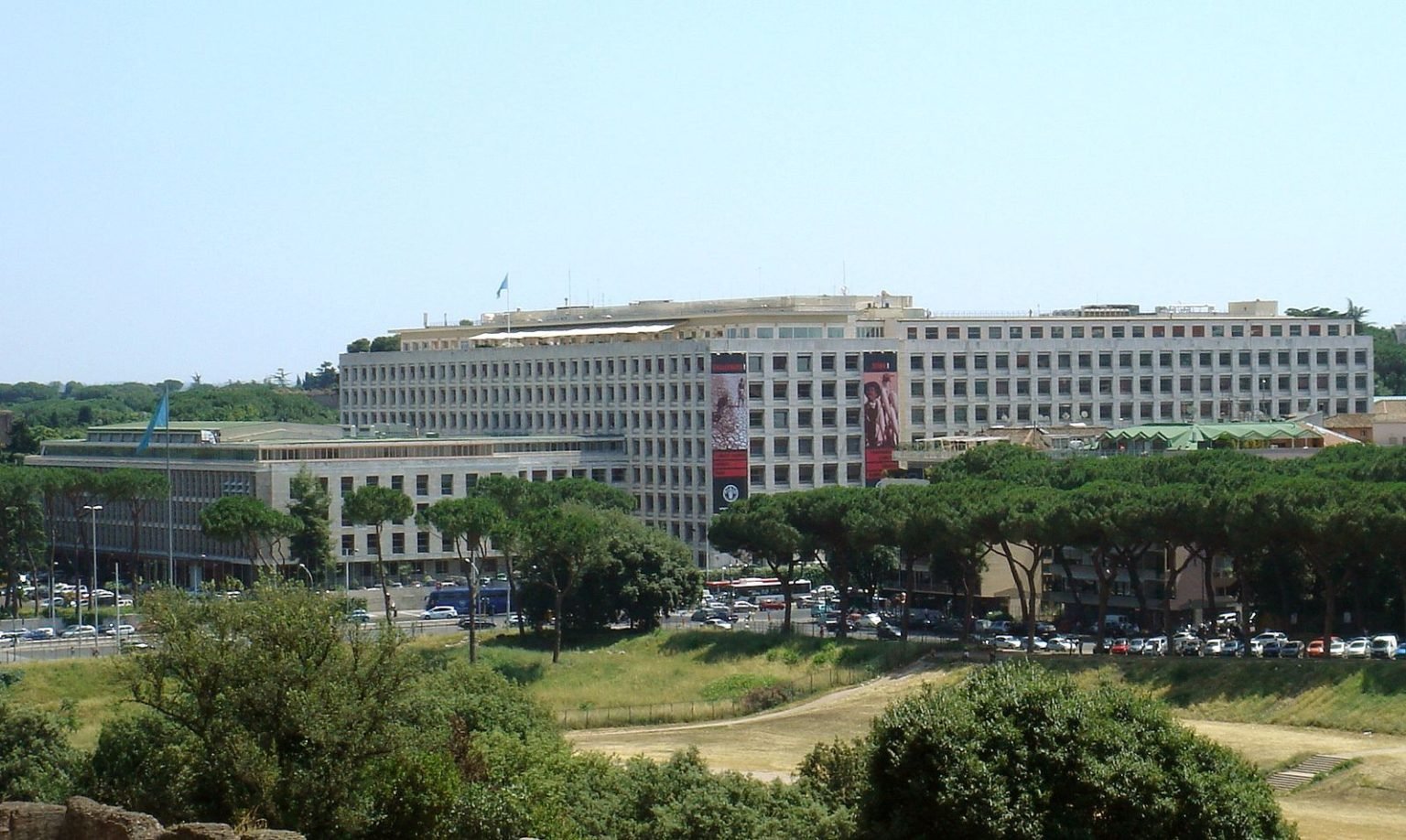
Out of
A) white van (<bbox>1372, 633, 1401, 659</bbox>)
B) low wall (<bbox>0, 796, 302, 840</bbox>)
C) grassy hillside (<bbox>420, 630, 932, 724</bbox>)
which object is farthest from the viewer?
grassy hillside (<bbox>420, 630, 932, 724</bbox>)

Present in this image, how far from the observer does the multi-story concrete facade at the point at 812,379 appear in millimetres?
136375

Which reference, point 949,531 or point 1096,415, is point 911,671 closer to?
point 949,531

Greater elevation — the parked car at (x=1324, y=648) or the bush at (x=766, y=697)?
the parked car at (x=1324, y=648)

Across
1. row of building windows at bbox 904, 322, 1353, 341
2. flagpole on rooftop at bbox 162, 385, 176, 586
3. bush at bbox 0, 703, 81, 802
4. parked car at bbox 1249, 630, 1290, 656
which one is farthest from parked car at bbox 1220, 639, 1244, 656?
row of building windows at bbox 904, 322, 1353, 341

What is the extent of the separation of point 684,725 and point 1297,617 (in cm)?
2954

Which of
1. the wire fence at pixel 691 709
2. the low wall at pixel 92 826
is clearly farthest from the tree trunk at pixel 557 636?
the low wall at pixel 92 826

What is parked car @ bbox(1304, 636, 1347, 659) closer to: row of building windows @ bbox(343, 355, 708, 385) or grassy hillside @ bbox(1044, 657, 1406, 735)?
grassy hillside @ bbox(1044, 657, 1406, 735)

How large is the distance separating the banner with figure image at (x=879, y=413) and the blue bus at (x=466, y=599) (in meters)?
32.4

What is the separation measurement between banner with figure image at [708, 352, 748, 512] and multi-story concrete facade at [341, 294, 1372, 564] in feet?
0.41

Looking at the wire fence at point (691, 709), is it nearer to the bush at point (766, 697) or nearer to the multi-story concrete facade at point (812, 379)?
the bush at point (766, 697)

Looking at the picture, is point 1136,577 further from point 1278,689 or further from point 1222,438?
point 1222,438

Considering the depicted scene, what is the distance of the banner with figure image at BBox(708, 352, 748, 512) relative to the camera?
133 m

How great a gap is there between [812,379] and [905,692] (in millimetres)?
57017

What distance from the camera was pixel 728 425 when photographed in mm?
133750
